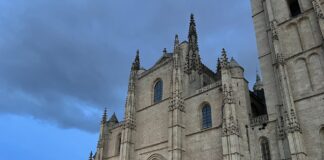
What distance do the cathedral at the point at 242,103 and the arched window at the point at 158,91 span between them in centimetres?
1

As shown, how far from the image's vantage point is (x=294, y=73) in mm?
20031

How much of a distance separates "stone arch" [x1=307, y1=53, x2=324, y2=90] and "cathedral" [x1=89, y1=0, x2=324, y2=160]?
6 cm

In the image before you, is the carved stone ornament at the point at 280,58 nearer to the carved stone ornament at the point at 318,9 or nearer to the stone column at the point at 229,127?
the carved stone ornament at the point at 318,9

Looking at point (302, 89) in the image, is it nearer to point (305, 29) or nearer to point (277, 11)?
point (305, 29)

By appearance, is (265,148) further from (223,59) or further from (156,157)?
(156,157)

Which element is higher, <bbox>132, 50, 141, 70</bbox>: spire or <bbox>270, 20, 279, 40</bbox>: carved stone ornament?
<bbox>132, 50, 141, 70</bbox>: spire

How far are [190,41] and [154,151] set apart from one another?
1167cm

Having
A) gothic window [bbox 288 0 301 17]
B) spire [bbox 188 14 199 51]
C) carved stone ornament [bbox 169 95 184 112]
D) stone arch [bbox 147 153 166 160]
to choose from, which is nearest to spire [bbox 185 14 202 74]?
spire [bbox 188 14 199 51]

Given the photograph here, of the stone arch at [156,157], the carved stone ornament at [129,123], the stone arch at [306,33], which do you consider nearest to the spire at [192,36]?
the carved stone ornament at [129,123]

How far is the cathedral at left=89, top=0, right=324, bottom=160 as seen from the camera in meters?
18.4

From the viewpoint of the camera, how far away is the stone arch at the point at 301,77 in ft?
62.5

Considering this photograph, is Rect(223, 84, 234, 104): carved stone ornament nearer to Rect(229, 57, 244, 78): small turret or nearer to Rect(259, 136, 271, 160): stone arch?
Rect(229, 57, 244, 78): small turret

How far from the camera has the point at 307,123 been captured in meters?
17.9

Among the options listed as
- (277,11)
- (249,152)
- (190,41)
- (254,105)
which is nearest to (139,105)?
(190,41)
